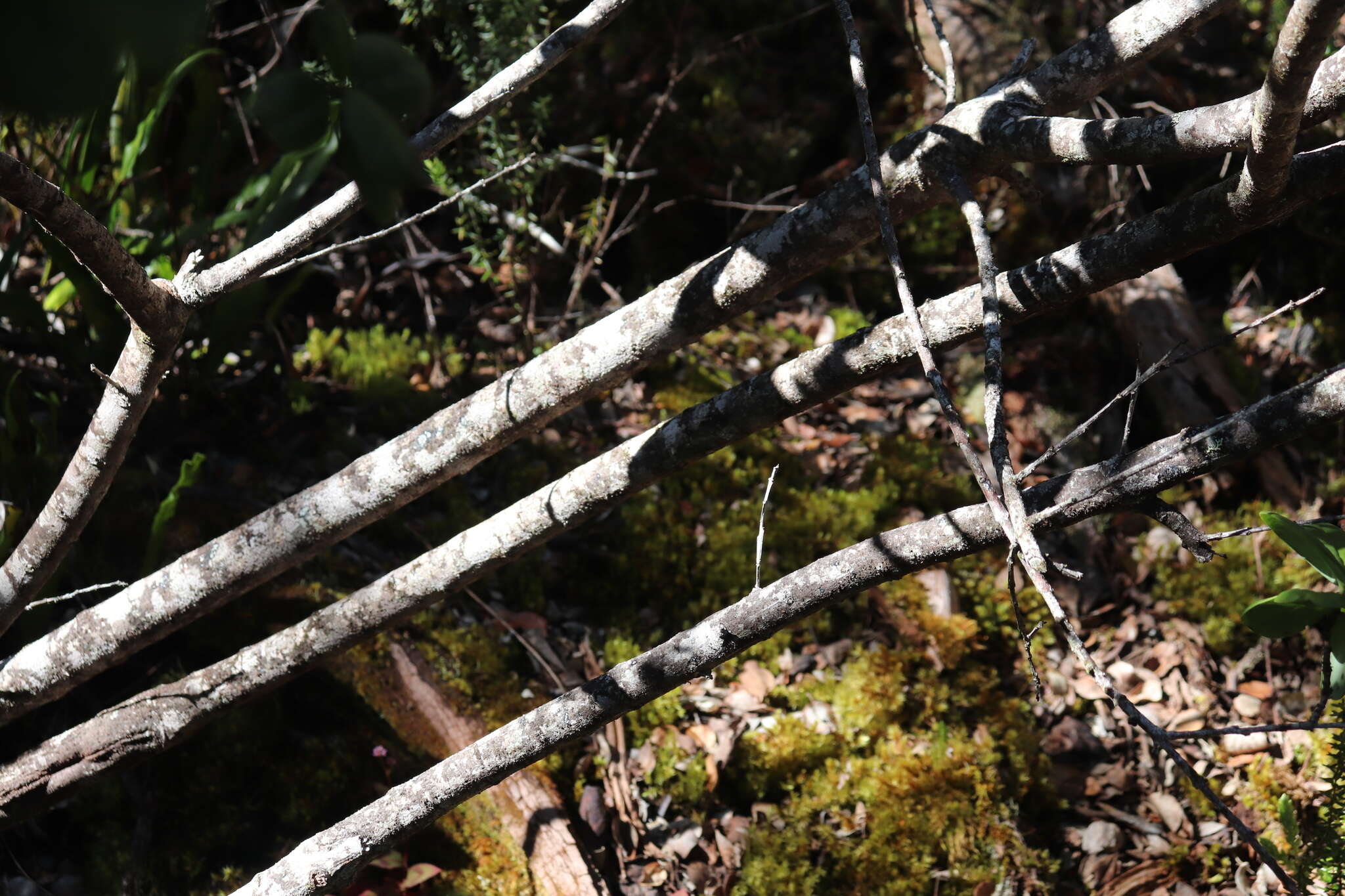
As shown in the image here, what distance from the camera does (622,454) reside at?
196cm

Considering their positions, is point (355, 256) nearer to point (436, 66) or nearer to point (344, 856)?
point (436, 66)

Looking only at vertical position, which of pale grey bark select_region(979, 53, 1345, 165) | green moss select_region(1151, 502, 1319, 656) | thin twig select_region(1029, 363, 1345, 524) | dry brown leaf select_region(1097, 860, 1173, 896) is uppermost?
pale grey bark select_region(979, 53, 1345, 165)

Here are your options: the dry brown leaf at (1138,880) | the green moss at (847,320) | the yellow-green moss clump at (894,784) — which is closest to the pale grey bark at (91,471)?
the yellow-green moss clump at (894,784)

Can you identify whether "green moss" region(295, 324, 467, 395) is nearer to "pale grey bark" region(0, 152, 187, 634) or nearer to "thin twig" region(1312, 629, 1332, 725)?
"pale grey bark" region(0, 152, 187, 634)

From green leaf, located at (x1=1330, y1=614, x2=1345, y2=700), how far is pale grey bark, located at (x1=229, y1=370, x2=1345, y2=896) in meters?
0.49

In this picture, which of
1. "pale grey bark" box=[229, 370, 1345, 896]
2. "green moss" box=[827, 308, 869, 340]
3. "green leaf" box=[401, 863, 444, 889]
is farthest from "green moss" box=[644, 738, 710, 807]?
"green moss" box=[827, 308, 869, 340]

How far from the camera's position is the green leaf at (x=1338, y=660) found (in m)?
1.16

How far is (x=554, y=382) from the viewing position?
6.39 ft

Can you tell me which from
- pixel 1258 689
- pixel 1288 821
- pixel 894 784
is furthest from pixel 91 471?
pixel 1258 689

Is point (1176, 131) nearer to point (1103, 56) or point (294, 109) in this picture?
point (1103, 56)

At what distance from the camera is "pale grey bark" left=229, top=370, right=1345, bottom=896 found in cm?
168

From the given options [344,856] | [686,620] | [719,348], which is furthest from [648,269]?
[344,856]

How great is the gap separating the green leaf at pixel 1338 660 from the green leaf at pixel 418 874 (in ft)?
7.02

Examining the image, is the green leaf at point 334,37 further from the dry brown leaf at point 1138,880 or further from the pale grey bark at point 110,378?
the dry brown leaf at point 1138,880
